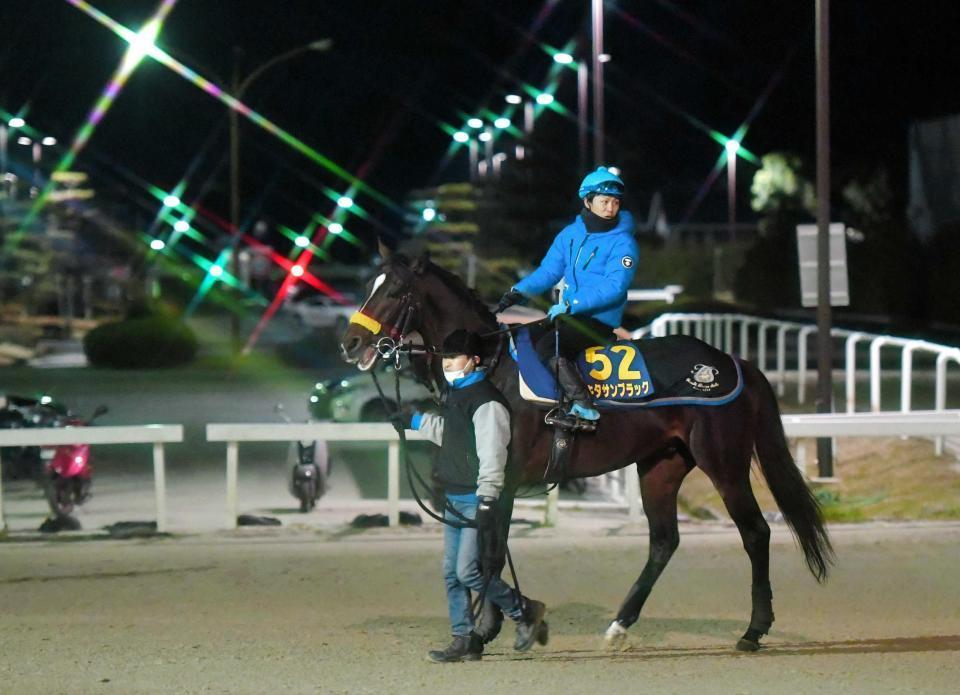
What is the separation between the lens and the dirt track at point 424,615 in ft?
23.0

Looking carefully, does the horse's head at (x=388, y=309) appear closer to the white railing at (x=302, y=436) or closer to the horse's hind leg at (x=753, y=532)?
the horse's hind leg at (x=753, y=532)

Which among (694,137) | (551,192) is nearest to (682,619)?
(551,192)

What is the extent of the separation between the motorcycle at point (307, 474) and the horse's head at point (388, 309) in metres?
6.22

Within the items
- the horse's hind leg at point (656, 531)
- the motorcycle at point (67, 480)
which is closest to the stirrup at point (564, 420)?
the horse's hind leg at point (656, 531)

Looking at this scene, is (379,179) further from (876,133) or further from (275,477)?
(275,477)

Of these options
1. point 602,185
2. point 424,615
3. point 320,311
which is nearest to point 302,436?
point 424,615

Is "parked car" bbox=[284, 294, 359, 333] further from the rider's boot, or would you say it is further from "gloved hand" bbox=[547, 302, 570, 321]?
the rider's boot

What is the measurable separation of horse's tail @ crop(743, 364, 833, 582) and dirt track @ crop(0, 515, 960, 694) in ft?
1.69

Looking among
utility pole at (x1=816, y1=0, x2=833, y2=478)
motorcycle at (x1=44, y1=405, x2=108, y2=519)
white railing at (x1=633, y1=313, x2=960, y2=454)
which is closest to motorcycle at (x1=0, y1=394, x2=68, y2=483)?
motorcycle at (x1=44, y1=405, x2=108, y2=519)

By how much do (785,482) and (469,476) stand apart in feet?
6.53

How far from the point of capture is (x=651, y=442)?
796 centimetres

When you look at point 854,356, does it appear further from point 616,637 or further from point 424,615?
point 616,637

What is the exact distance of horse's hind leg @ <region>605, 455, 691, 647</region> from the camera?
780 cm

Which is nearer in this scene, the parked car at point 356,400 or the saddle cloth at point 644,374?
the saddle cloth at point 644,374
